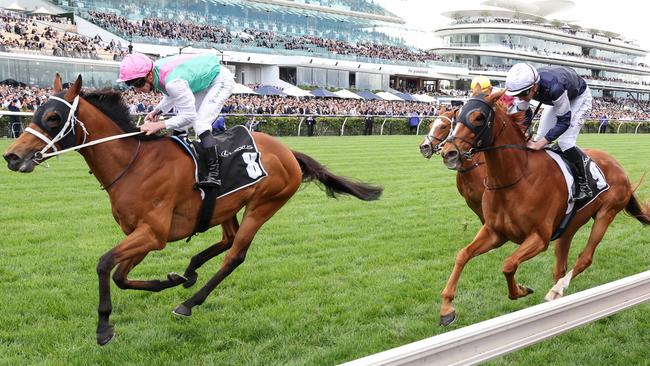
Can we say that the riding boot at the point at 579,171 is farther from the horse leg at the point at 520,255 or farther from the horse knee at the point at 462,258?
the horse knee at the point at 462,258

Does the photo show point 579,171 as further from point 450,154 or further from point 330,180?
point 330,180

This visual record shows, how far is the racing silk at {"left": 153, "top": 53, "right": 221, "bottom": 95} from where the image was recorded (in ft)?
14.0

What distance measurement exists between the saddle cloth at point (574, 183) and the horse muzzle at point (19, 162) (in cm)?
357

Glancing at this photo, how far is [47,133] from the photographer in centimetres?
376

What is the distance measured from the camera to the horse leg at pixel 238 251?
4.23 meters

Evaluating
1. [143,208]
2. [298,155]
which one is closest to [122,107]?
[143,208]

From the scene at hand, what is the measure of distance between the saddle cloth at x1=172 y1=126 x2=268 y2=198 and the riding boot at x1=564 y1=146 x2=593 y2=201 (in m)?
2.35

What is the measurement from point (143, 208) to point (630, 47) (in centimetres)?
10077

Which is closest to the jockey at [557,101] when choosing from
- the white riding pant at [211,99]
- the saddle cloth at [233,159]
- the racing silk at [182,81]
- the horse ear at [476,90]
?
the horse ear at [476,90]

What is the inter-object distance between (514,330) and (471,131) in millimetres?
1902

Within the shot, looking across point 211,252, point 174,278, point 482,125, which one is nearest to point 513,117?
point 482,125

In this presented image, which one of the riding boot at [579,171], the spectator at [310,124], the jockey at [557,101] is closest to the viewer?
the jockey at [557,101]

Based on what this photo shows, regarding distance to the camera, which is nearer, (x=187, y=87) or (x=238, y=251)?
(x=187, y=87)

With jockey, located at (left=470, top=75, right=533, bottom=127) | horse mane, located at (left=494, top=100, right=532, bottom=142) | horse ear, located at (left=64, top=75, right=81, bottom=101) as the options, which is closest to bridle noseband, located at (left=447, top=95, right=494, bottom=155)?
horse mane, located at (left=494, top=100, right=532, bottom=142)
